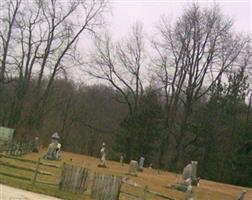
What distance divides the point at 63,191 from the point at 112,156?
111 ft

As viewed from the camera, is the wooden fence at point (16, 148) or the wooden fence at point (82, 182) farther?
the wooden fence at point (16, 148)

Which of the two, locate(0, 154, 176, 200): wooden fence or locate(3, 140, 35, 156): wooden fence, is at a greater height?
locate(3, 140, 35, 156): wooden fence

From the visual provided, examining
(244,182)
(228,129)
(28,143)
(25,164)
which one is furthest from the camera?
(228,129)

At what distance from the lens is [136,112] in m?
57.3

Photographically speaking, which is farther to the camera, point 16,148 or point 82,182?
point 16,148

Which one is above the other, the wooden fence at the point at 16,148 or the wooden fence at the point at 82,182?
the wooden fence at the point at 16,148

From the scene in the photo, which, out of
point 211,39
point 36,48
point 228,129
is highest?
point 211,39

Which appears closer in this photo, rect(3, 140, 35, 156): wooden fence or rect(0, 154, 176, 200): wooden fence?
rect(0, 154, 176, 200): wooden fence

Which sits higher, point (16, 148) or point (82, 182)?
point (16, 148)

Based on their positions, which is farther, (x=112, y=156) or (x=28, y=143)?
(x=112, y=156)

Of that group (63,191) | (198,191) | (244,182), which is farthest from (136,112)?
(63,191)

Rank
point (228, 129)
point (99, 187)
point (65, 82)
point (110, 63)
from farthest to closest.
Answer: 1. point (65, 82)
2. point (110, 63)
3. point (228, 129)
4. point (99, 187)

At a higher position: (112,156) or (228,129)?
(228,129)

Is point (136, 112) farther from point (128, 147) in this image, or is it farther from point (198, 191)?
point (198, 191)
